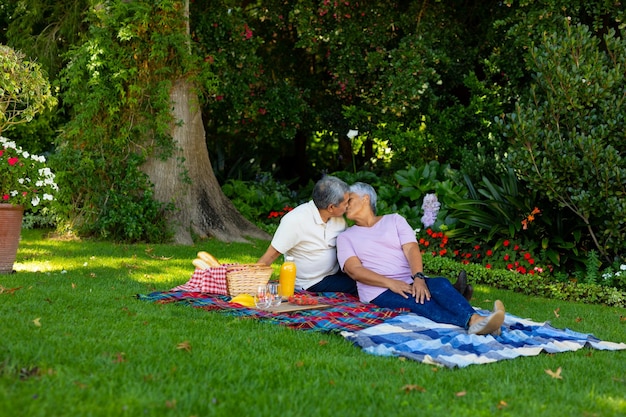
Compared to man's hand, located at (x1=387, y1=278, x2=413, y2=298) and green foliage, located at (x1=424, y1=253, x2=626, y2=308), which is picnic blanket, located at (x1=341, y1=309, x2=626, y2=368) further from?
green foliage, located at (x1=424, y1=253, x2=626, y2=308)

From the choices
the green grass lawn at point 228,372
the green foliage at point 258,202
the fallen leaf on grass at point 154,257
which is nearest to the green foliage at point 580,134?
the green grass lawn at point 228,372

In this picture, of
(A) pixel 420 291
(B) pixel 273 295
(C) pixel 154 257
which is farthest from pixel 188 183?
(A) pixel 420 291

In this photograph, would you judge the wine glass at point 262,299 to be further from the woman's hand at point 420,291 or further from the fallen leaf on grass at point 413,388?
the fallen leaf on grass at point 413,388

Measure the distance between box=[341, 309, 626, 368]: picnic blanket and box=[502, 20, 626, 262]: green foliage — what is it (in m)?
2.43

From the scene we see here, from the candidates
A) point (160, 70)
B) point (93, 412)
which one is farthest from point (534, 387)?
point (160, 70)

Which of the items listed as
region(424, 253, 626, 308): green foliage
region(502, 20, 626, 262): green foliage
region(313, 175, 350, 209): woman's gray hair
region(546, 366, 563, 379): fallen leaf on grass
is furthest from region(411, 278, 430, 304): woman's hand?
region(502, 20, 626, 262): green foliage

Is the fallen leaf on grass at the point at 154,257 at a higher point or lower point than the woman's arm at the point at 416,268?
lower

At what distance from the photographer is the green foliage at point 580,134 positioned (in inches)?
294

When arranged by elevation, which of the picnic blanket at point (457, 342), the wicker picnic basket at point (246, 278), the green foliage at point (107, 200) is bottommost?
the picnic blanket at point (457, 342)

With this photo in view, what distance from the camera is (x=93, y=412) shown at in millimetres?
3188

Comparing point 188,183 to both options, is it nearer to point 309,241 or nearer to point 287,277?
point 309,241

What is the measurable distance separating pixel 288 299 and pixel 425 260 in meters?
3.03

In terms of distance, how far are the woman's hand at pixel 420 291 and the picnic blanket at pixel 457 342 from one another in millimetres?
153

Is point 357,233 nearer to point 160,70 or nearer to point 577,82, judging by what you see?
point 577,82
